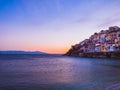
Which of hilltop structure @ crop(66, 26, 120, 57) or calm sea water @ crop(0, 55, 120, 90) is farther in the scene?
hilltop structure @ crop(66, 26, 120, 57)

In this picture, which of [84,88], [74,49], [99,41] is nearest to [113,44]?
[99,41]

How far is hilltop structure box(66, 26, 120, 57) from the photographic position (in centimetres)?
13050

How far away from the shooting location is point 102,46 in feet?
479

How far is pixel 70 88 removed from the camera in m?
20.5

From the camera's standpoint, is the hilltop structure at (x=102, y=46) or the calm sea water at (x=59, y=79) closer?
the calm sea water at (x=59, y=79)

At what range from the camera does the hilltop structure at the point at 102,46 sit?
5138 inches

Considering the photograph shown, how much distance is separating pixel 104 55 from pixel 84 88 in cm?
11117

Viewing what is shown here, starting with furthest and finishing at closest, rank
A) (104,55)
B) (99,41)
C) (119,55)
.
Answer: (99,41) < (104,55) < (119,55)

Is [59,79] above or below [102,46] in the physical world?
below

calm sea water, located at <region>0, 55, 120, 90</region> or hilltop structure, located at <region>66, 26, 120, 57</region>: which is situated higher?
hilltop structure, located at <region>66, 26, 120, 57</region>

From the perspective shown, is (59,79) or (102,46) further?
(102,46)

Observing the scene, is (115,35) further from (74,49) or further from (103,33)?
(74,49)

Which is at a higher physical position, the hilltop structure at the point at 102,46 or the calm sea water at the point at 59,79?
the hilltop structure at the point at 102,46

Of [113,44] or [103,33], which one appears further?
[103,33]
